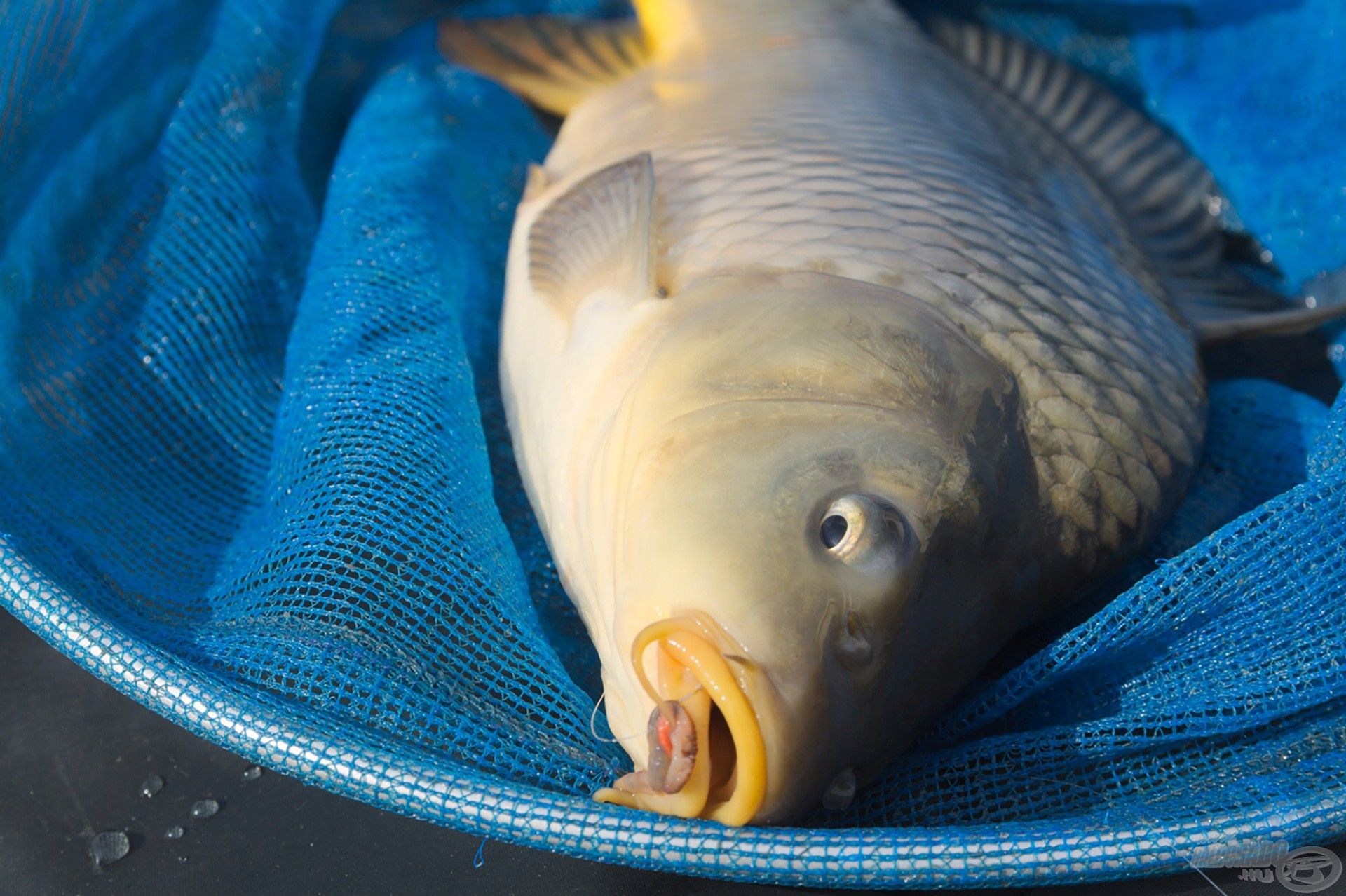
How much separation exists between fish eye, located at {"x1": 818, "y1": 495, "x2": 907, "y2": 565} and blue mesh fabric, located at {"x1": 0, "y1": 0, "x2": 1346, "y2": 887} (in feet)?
1.01

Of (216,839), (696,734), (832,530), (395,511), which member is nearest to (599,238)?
(395,511)

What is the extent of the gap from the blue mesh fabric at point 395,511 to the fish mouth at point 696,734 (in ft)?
0.12

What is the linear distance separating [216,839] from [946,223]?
1371 millimetres

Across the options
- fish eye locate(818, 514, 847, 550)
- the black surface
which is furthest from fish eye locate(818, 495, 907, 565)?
the black surface

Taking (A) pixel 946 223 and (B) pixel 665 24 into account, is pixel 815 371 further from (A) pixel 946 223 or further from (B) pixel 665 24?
(B) pixel 665 24

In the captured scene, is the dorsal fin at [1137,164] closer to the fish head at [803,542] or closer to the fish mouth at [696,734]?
the fish head at [803,542]

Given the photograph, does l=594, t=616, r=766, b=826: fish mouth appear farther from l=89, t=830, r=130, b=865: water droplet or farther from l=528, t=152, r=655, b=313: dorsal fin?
l=89, t=830, r=130, b=865: water droplet

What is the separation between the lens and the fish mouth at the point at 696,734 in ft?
3.77

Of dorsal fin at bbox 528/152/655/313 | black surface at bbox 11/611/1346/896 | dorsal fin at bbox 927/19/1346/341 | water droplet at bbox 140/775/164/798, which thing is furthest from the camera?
dorsal fin at bbox 927/19/1346/341

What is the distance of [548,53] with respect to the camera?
2.51 metres

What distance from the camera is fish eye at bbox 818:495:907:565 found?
1232mm

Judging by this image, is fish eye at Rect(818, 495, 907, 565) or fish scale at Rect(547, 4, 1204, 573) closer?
fish eye at Rect(818, 495, 907, 565)

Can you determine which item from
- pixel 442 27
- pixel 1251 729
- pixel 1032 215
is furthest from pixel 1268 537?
pixel 442 27

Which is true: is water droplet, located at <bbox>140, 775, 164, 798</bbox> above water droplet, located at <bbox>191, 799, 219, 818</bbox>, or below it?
below
